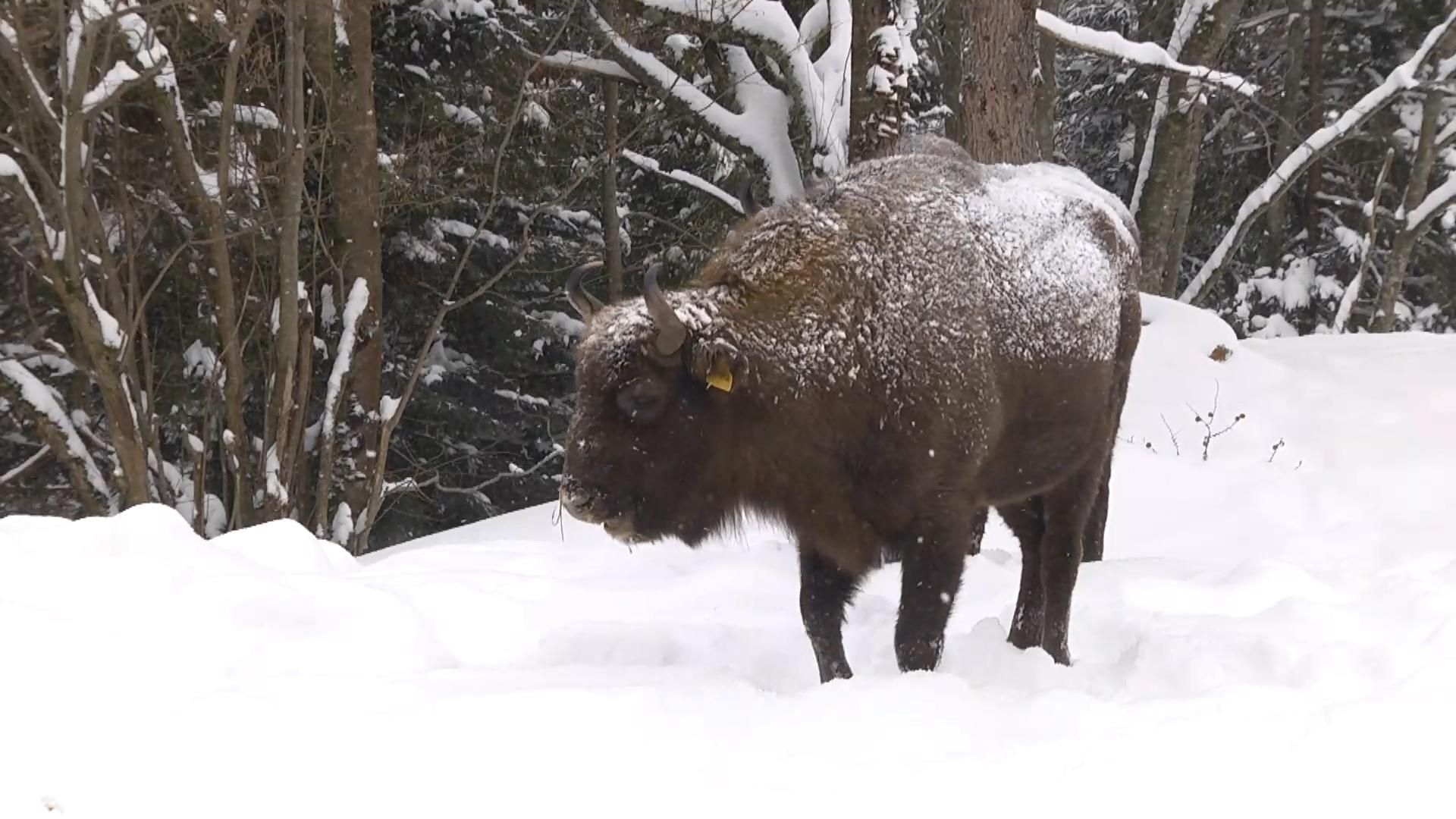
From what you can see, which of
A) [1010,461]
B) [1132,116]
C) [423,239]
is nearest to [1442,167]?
[1132,116]

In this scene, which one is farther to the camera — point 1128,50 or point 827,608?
point 1128,50

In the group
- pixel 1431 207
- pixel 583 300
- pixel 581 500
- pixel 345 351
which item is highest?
pixel 583 300

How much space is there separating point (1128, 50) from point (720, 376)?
299 inches

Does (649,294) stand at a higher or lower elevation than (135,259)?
higher

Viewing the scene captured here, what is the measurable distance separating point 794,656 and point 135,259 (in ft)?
21.5

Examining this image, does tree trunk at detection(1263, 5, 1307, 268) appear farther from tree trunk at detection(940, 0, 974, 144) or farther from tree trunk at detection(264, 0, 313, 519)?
tree trunk at detection(264, 0, 313, 519)

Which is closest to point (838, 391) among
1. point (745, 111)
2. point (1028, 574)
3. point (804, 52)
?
point (1028, 574)

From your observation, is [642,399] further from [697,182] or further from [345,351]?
[697,182]

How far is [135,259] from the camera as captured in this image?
830 cm

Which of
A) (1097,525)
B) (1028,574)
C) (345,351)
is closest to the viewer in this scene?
(1028,574)

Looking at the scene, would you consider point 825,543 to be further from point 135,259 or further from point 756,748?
point 135,259

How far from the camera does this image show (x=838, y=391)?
3.67 meters

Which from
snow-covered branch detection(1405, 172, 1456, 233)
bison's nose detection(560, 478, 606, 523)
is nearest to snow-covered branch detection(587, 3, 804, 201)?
bison's nose detection(560, 478, 606, 523)

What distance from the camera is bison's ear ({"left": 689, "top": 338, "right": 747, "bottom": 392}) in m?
3.51
